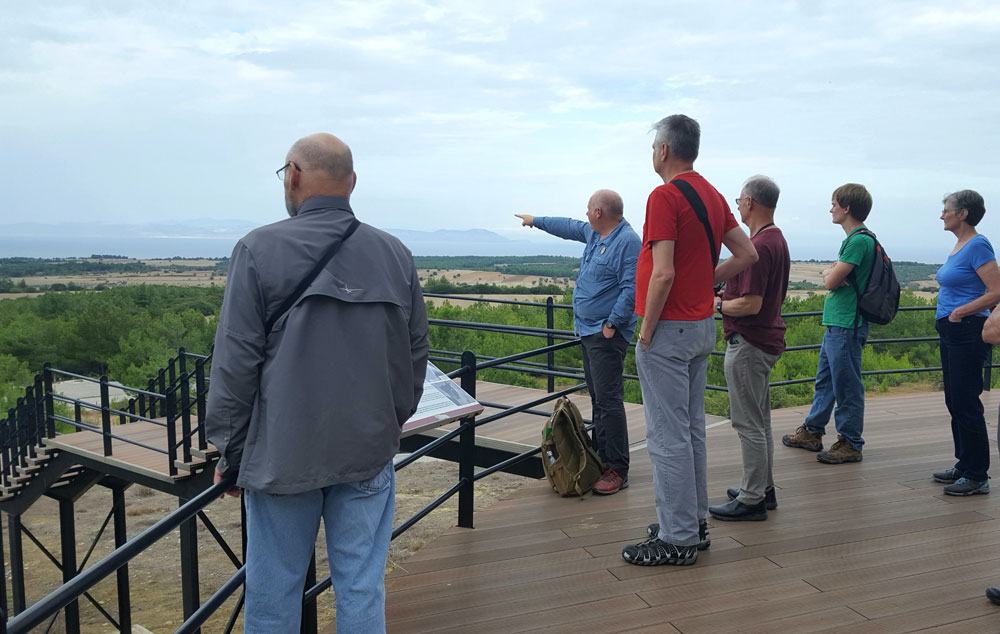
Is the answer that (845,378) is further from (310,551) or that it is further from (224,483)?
(224,483)

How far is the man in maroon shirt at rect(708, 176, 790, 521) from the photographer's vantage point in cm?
405

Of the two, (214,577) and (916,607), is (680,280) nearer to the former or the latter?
(916,607)

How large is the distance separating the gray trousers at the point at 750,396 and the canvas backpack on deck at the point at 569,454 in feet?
3.50

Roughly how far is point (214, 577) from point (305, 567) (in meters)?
11.6

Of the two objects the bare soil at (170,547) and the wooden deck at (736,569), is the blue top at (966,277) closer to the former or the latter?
the wooden deck at (736,569)

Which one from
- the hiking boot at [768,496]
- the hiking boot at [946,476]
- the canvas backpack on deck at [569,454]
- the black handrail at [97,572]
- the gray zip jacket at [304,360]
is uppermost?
the gray zip jacket at [304,360]

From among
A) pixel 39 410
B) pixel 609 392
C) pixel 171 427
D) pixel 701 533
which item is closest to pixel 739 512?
pixel 701 533

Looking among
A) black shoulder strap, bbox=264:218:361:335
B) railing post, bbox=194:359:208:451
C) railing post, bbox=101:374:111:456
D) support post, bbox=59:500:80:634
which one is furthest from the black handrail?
support post, bbox=59:500:80:634

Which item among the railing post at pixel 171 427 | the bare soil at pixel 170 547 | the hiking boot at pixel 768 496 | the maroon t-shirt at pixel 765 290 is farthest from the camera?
the bare soil at pixel 170 547

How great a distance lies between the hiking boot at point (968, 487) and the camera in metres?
4.82

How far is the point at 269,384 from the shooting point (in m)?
2.00

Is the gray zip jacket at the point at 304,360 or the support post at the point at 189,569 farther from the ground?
the gray zip jacket at the point at 304,360

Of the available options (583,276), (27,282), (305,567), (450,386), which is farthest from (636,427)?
(27,282)

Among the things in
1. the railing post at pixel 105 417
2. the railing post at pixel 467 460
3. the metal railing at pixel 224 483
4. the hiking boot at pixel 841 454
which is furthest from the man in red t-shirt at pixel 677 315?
the railing post at pixel 105 417
